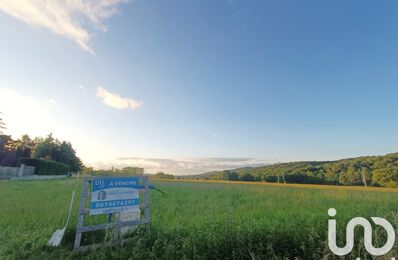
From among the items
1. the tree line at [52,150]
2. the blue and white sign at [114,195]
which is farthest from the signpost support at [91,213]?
the tree line at [52,150]

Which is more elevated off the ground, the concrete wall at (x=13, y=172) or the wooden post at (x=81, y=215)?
the concrete wall at (x=13, y=172)

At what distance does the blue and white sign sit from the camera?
5176 millimetres

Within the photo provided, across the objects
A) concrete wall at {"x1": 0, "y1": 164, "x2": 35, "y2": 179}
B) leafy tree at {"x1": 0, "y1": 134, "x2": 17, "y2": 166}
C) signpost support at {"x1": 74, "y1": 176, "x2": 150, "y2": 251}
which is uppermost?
leafy tree at {"x1": 0, "y1": 134, "x2": 17, "y2": 166}

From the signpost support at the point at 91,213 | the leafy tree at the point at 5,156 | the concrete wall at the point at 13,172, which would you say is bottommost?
the signpost support at the point at 91,213

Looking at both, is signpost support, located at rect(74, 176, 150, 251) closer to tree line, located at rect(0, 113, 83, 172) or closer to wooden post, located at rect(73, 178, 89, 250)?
wooden post, located at rect(73, 178, 89, 250)

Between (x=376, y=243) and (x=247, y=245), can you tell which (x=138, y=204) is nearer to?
(x=247, y=245)

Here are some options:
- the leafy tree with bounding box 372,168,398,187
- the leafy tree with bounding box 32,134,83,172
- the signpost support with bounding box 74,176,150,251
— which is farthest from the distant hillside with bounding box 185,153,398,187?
the signpost support with bounding box 74,176,150,251

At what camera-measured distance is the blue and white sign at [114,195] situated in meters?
5.18

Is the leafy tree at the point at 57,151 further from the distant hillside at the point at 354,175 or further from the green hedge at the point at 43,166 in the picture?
the distant hillside at the point at 354,175

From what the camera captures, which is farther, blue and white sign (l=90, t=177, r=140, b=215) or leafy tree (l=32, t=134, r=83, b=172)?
leafy tree (l=32, t=134, r=83, b=172)

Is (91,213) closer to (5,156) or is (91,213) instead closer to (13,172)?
(13,172)

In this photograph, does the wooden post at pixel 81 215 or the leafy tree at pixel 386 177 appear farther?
the leafy tree at pixel 386 177

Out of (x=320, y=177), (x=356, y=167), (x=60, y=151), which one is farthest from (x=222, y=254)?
(x=356, y=167)

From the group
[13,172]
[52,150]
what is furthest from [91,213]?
[52,150]
